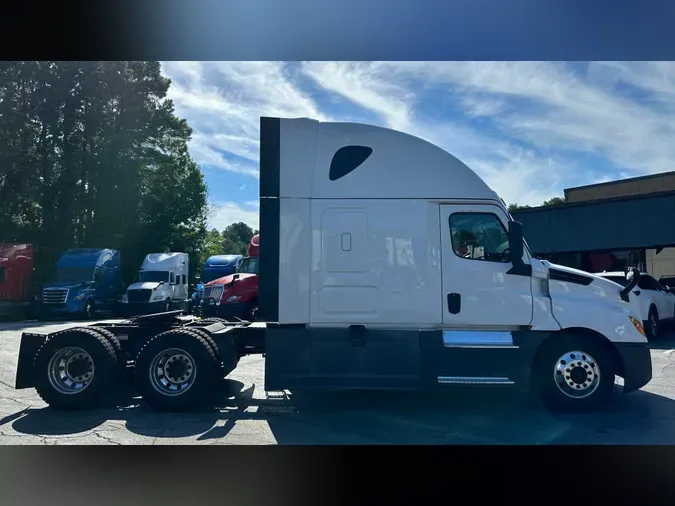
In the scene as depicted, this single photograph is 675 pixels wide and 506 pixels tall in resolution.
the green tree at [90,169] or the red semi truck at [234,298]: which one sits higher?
the green tree at [90,169]

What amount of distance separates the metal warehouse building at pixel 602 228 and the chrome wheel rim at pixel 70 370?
59.5 feet

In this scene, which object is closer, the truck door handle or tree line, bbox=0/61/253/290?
the truck door handle

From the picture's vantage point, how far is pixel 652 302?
45.6ft

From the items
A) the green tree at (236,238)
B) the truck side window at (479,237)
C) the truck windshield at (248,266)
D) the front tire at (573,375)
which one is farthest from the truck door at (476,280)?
the green tree at (236,238)

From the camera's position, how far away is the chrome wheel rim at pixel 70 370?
693 cm

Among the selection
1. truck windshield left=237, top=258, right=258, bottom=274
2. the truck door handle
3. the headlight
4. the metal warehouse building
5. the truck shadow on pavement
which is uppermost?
the metal warehouse building

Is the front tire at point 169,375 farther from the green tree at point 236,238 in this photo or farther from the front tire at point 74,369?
the green tree at point 236,238

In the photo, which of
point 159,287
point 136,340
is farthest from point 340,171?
point 159,287

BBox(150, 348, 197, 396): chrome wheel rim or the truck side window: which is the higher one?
the truck side window

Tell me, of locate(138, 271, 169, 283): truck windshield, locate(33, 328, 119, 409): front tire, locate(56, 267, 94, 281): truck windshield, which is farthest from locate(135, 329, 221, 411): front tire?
locate(56, 267, 94, 281): truck windshield

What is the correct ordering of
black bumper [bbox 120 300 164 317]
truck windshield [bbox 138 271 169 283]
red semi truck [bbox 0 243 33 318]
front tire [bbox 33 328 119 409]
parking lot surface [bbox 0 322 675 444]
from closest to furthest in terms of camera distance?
parking lot surface [bbox 0 322 675 444] → front tire [bbox 33 328 119 409] → black bumper [bbox 120 300 164 317] → red semi truck [bbox 0 243 33 318] → truck windshield [bbox 138 271 169 283]

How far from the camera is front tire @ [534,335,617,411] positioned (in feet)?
21.7

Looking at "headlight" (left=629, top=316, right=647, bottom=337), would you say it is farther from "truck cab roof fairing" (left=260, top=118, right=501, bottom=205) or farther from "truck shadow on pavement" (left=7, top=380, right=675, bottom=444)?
"truck cab roof fairing" (left=260, top=118, right=501, bottom=205)

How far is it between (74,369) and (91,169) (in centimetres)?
2846
